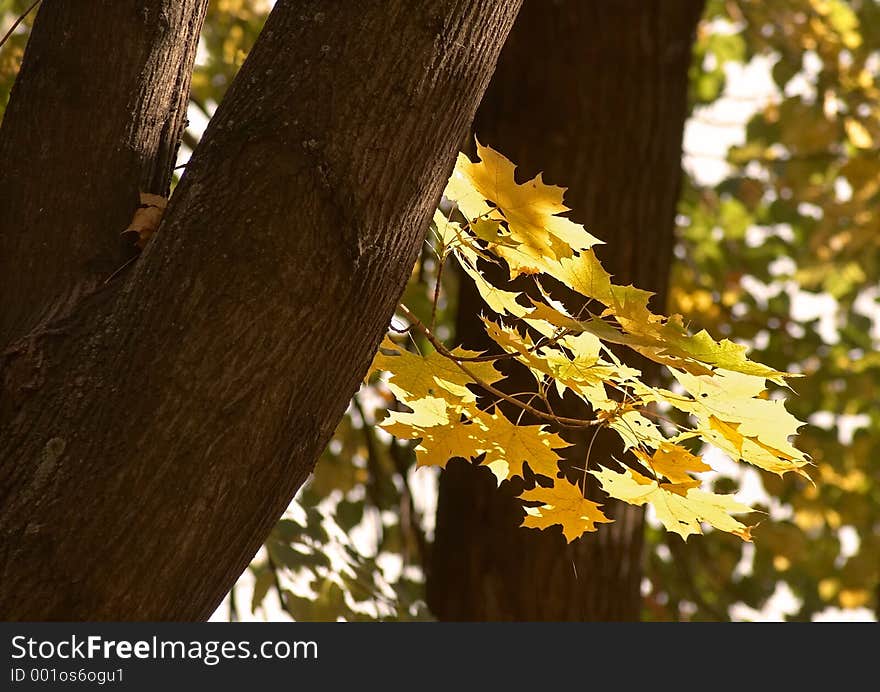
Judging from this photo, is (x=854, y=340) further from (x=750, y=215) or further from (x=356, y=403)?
(x=356, y=403)

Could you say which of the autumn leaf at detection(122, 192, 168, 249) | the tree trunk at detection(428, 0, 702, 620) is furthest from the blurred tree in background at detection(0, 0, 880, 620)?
the autumn leaf at detection(122, 192, 168, 249)

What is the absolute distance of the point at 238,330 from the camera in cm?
92

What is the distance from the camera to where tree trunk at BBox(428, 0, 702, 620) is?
8.34 feet

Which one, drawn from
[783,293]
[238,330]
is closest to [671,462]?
[238,330]

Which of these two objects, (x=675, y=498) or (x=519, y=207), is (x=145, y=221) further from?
(x=675, y=498)

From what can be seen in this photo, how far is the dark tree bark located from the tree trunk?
5.26 feet

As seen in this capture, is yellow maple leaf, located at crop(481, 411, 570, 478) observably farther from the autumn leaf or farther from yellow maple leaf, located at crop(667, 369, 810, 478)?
the autumn leaf

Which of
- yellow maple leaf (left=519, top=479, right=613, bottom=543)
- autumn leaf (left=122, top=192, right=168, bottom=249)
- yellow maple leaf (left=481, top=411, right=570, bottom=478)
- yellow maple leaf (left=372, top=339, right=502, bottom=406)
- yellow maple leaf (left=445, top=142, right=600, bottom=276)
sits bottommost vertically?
yellow maple leaf (left=519, top=479, right=613, bottom=543)

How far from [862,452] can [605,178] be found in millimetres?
2360

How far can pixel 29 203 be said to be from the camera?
110 centimetres

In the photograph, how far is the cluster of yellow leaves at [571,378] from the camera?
1.09 metres

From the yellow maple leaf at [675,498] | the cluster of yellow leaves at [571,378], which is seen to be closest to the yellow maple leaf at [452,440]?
the cluster of yellow leaves at [571,378]

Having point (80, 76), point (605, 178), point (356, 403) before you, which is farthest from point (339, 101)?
point (356, 403)

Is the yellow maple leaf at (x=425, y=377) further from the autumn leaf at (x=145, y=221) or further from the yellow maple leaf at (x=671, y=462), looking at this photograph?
the autumn leaf at (x=145, y=221)
